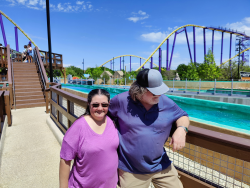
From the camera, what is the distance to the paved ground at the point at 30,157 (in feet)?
8.19

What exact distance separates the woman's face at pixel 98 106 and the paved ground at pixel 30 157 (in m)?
1.65

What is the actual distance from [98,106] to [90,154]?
1.13ft

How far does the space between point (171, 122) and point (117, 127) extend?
0.43m

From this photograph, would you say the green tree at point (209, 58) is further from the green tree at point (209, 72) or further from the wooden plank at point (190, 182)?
the wooden plank at point (190, 182)

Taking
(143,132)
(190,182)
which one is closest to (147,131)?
(143,132)

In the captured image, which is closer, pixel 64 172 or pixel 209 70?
pixel 64 172

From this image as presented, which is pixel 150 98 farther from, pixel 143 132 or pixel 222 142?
pixel 222 142

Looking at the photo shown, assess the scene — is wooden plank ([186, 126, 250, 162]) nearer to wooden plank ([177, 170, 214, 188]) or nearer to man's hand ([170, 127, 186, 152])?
man's hand ([170, 127, 186, 152])

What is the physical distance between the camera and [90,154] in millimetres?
1248

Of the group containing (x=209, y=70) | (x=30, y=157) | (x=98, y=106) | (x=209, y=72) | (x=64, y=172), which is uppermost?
(x=209, y=70)

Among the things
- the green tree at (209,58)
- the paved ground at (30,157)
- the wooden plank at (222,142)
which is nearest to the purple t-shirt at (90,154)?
the wooden plank at (222,142)

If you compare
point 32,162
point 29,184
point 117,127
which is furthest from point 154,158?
point 32,162

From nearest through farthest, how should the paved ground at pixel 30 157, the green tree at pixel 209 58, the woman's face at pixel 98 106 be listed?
the woman's face at pixel 98 106 → the paved ground at pixel 30 157 → the green tree at pixel 209 58

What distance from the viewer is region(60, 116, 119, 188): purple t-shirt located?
123 centimetres
